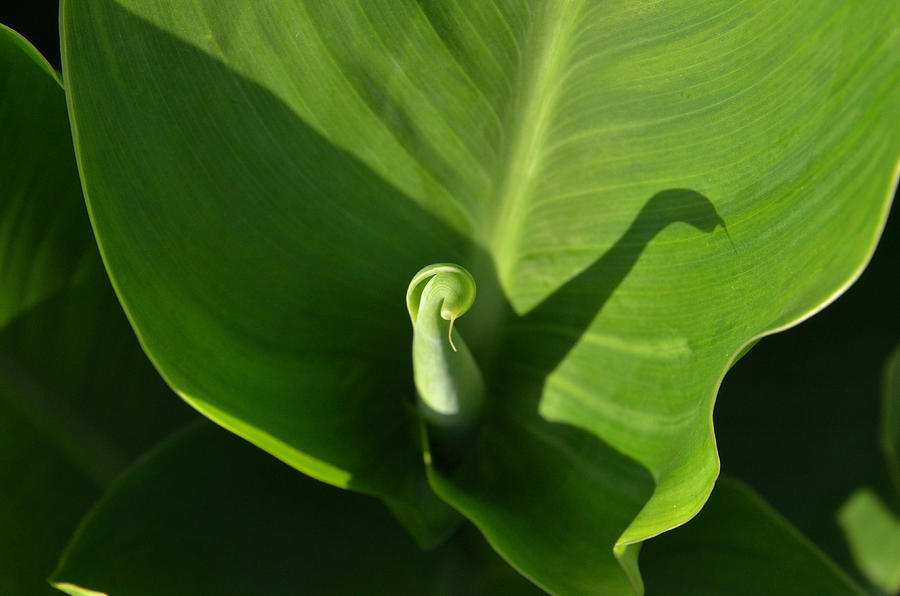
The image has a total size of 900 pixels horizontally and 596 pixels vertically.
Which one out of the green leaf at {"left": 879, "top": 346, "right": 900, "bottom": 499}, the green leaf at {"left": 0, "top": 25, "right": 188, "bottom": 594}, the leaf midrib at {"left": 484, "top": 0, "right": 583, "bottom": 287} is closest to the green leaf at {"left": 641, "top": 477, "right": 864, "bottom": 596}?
the green leaf at {"left": 879, "top": 346, "right": 900, "bottom": 499}

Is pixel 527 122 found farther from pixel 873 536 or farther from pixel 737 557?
pixel 873 536

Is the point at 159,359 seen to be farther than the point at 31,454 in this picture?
No

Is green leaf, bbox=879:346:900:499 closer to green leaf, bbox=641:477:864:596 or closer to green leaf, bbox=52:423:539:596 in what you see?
green leaf, bbox=641:477:864:596

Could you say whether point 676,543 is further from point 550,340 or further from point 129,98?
point 129,98

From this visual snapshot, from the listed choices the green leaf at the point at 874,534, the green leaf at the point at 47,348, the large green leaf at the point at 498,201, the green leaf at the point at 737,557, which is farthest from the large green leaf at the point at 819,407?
the green leaf at the point at 47,348

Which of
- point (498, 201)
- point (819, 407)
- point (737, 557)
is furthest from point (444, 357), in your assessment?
point (819, 407)

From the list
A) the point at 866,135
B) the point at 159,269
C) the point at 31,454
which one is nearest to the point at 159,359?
the point at 159,269
